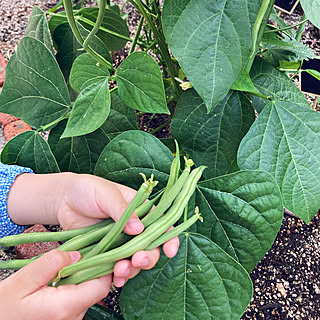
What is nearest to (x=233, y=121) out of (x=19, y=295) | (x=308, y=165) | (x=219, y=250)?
(x=308, y=165)

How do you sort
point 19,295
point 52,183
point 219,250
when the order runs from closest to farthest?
1. point 19,295
2. point 219,250
3. point 52,183

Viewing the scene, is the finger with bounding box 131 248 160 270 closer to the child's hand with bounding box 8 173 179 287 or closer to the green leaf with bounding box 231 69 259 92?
the child's hand with bounding box 8 173 179 287

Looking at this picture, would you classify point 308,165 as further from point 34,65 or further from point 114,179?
point 34,65

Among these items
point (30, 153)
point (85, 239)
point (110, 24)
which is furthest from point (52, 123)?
point (110, 24)

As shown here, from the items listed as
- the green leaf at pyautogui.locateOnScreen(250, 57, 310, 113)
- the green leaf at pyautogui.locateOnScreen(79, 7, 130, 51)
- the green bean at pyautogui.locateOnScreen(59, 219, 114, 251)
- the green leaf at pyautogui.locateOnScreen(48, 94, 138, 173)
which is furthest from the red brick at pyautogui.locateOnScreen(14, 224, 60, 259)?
the green leaf at pyautogui.locateOnScreen(250, 57, 310, 113)

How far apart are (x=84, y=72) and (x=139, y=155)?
0.25 meters

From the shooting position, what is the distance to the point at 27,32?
3.58 feet

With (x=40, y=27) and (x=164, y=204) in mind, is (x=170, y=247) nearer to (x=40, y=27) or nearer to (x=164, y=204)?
(x=164, y=204)

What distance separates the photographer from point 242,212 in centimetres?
76

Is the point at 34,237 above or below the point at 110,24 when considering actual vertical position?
below

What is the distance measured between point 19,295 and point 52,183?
31cm

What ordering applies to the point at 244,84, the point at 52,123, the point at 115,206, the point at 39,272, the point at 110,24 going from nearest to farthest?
the point at 39,272 → the point at 115,206 → the point at 244,84 → the point at 52,123 → the point at 110,24

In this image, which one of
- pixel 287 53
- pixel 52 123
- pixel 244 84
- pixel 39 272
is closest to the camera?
pixel 39 272

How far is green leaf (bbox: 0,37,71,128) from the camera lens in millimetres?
885
